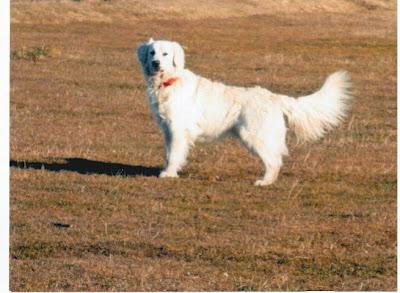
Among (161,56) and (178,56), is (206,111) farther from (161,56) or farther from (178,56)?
(161,56)

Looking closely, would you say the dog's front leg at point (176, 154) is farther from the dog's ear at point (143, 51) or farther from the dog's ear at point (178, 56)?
A: the dog's ear at point (143, 51)

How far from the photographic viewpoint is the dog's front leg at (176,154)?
442 inches

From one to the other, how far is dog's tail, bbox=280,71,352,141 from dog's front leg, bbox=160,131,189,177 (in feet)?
3.58

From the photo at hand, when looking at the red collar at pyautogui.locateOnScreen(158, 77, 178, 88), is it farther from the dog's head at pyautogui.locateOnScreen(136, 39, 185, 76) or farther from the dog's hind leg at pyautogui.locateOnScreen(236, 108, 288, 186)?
the dog's hind leg at pyautogui.locateOnScreen(236, 108, 288, 186)

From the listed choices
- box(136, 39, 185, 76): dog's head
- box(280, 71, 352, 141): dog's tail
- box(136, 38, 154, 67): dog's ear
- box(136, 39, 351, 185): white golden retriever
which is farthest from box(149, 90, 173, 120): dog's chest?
box(280, 71, 352, 141): dog's tail

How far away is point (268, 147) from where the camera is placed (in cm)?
1109

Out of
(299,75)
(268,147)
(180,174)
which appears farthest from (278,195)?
(299,75)

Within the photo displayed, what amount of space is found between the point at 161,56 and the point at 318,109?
1.76 meters

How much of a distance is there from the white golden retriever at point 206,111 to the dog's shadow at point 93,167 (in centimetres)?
49

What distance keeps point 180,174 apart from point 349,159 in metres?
2.35

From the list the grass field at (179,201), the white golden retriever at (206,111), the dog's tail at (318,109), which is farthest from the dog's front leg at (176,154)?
the dog's tail at (318,109)

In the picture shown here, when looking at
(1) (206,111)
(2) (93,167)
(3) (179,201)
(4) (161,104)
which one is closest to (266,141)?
(1) (206,111)

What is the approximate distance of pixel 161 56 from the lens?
1113 centimetres

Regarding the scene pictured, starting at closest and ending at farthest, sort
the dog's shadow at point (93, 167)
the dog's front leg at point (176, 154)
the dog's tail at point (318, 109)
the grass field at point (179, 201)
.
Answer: the grass field at point (179, 201)
the dog's front leg at point (176, 154)
the dog's tail at point (318, 109)
the dog's shadow at point (93, 167)
